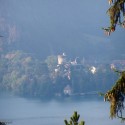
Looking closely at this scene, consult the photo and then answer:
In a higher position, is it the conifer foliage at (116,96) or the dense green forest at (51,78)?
the dense green forest at (51,78)

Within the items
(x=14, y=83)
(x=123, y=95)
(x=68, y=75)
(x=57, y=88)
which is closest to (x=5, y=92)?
(x=14, y=83)

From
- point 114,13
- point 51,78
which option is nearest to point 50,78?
point 51,78

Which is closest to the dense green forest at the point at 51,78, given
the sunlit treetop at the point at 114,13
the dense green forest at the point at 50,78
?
the dense green forest at the point at 50,78

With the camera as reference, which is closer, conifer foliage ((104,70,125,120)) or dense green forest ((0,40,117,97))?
conifer foliage ((104,70,125,120))

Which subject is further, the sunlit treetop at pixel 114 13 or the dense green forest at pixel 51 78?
the dense green forest at pixel 51 78

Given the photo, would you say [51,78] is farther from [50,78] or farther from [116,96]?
[116,96]

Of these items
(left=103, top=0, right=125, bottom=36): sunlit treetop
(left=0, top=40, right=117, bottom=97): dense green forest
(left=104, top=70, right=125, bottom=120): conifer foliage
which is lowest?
(left=104, top=70, right=125, bottom=120): conifer foliage

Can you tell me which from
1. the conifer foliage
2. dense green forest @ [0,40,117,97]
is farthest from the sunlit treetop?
dense green forest @ [0,40,117,97]

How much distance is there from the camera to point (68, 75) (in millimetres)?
182250

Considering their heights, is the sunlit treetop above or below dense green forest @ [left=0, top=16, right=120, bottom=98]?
below

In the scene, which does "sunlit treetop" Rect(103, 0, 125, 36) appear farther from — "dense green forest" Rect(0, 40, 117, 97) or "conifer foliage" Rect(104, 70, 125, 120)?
"dense green forest" Rect(0, 40, 117, 97)

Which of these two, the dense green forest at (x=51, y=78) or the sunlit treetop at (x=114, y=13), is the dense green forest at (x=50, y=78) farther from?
the sunlit treetop at (x=114, y=13)

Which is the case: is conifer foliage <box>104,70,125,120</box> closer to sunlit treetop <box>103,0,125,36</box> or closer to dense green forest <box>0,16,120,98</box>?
sunlit treetop <box>103,0,125,36</box>

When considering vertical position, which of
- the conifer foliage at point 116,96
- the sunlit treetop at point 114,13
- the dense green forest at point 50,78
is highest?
the dense green forest at point 50,78
